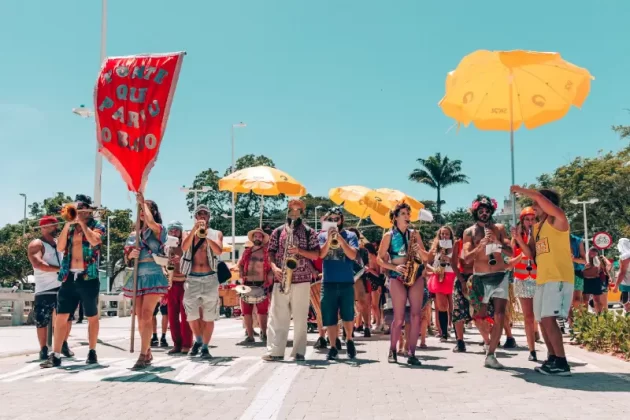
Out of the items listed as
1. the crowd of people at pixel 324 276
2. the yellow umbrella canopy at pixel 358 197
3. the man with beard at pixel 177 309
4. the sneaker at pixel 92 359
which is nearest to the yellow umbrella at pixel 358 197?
the yellow umbrella canopy at pixel 358 197

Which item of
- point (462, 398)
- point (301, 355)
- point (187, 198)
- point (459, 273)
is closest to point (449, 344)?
point (459, 273)

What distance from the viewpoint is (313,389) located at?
606cm

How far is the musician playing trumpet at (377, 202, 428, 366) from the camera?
7.96 meters

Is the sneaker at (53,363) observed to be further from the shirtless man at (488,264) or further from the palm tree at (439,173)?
the palm tree at (439,173)

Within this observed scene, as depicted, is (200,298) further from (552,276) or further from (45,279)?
(552,276)

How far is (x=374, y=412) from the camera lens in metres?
5.00

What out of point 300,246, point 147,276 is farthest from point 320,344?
point 147,276

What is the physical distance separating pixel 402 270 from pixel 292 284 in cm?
155

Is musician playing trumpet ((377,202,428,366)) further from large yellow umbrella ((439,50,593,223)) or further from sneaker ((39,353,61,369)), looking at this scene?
sneaker ((39,353,61,369))

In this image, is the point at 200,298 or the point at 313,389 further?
the point at 200,298

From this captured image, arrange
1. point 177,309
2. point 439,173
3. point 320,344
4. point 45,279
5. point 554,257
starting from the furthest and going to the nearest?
point 439,173 → point 320,344 → point 177,309 → point 45,279 → point 554,257

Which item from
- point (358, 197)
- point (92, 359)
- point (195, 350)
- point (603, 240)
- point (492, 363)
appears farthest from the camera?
point (603, 240)

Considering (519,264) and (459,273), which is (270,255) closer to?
(459,273)

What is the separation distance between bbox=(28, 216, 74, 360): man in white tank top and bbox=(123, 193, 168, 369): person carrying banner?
134cm
